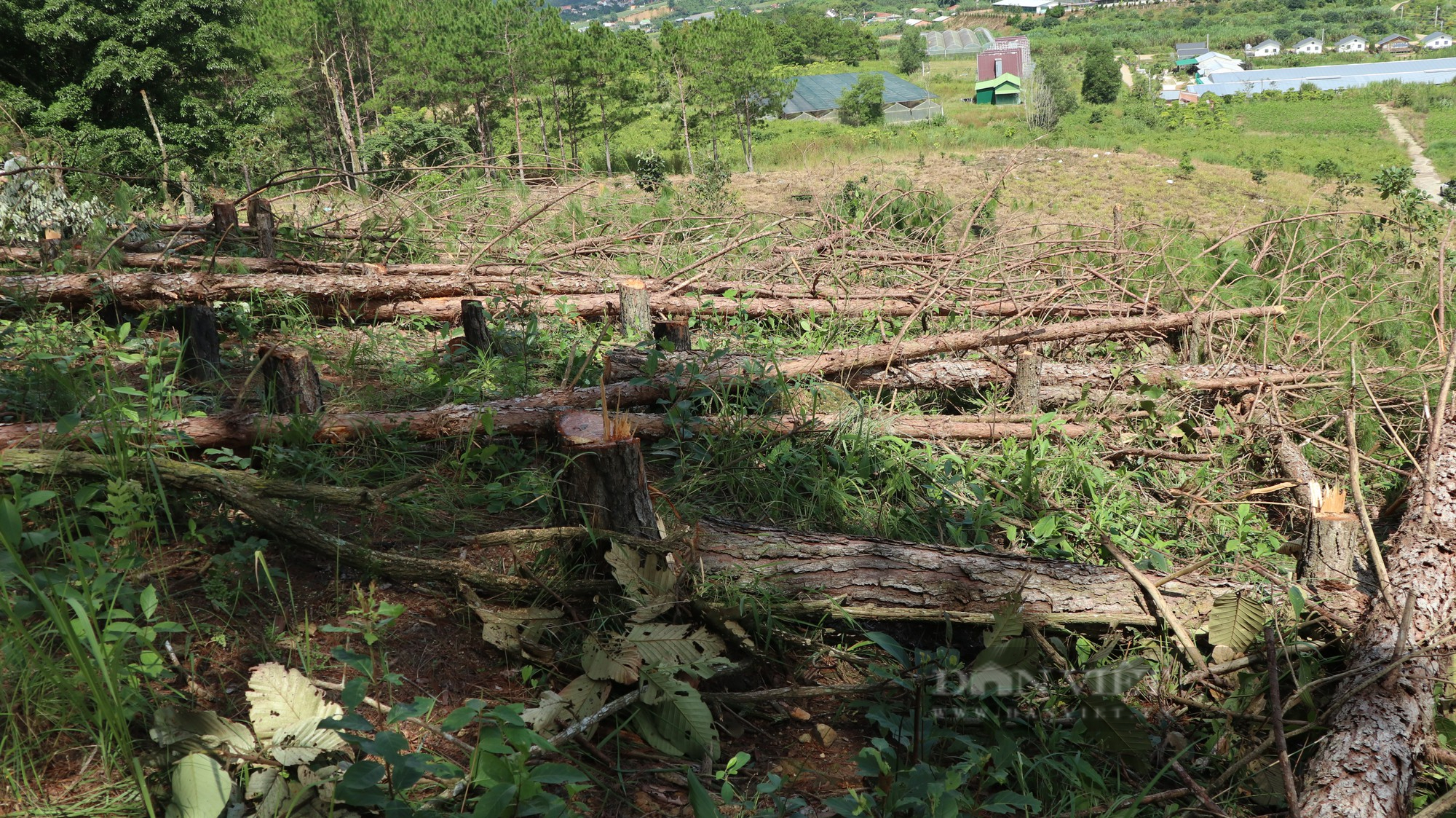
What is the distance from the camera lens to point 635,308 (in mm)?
5066

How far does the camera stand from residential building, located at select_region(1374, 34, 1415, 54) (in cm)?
9181

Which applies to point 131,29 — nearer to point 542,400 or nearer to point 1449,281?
point 542,400

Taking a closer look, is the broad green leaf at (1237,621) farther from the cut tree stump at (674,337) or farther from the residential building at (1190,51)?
the residential building at (1190,51)

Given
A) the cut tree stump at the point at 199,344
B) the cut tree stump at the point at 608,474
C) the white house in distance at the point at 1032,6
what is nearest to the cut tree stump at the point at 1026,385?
the cut tree stump at the point at 608,474

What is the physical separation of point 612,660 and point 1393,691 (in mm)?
2209

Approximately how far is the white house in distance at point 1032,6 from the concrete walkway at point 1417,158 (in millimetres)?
110182

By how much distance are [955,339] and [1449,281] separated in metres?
4.06

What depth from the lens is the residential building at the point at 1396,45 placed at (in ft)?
301

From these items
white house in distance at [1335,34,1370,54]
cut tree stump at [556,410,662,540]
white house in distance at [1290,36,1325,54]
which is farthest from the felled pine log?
white house in distance at [1335,34,1370,54]

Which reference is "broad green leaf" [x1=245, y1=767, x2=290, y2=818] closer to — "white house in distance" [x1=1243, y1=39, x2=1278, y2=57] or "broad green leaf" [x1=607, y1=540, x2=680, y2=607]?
"broad green leaf" [x1=607, y1=540, x2=680, y2=607]

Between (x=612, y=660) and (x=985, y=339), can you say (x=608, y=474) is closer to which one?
(x=612, y=660)

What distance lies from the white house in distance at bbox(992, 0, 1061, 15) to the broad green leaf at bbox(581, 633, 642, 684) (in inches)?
6916

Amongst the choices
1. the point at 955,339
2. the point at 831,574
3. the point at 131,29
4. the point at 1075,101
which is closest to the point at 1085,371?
the point at 955,339

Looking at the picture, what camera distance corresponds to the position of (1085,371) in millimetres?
4773
